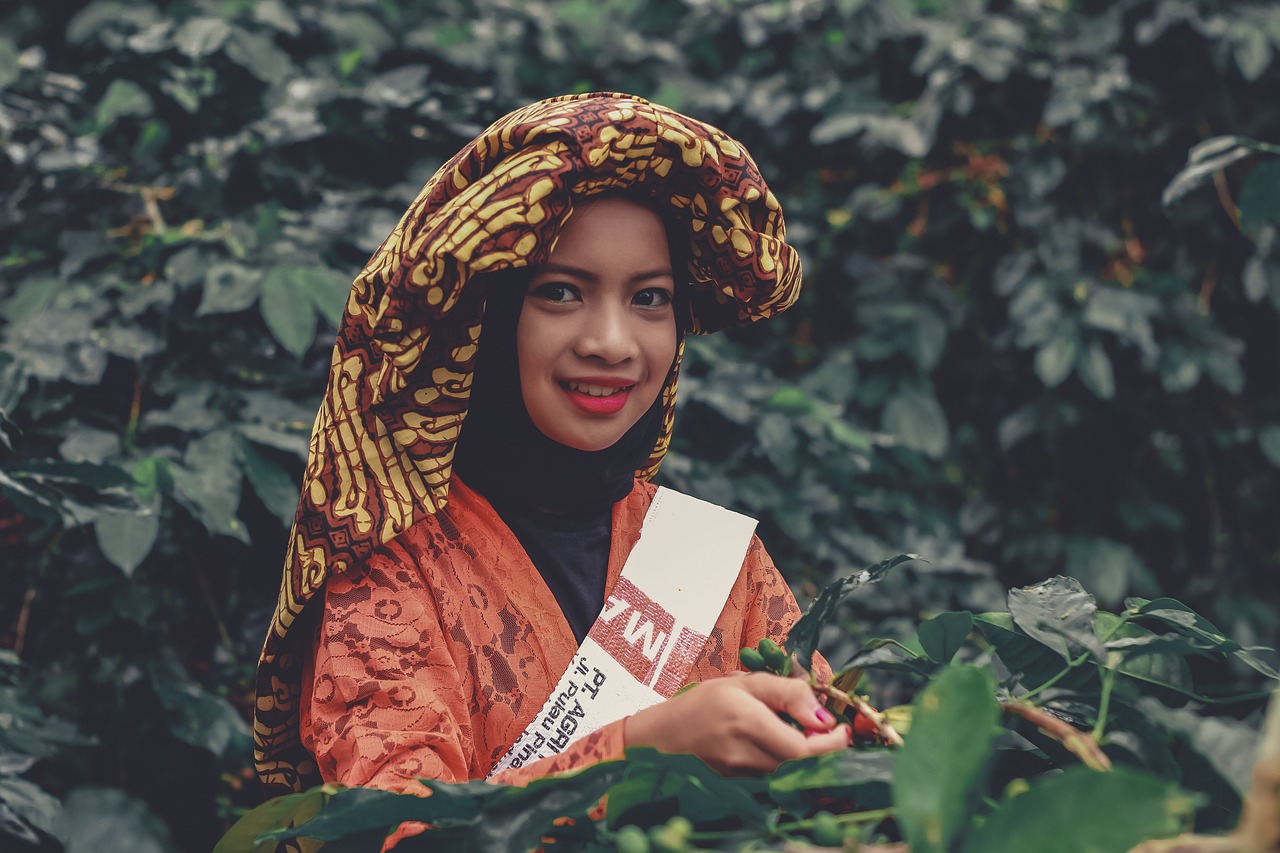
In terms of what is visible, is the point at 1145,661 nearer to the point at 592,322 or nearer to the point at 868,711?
the point at 868,711

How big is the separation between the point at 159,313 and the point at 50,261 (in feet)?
1.00

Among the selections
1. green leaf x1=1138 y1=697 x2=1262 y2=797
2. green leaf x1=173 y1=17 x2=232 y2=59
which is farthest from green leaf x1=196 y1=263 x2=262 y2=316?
green leaf x1=1138 y1=697 x2=1262 y2=797

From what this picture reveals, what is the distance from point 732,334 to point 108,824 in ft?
5.34

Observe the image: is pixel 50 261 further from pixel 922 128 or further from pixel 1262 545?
pixel 1262 545

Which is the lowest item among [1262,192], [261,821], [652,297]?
[261,821]

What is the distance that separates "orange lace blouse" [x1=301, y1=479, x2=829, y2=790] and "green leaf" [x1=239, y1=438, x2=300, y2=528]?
0.49 meters

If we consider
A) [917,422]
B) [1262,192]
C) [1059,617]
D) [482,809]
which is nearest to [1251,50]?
[917,422]

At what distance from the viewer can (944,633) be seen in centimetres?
78

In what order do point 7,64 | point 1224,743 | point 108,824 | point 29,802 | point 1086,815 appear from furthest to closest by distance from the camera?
point 7,64 < point 108,824 < point 29,802 < point 1224,743 < point 1086,815

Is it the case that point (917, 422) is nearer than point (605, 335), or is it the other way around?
point (605, 335)

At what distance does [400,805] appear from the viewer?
674 mm

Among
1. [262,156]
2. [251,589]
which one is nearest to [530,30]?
[262,156]

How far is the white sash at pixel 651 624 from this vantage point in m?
1.08

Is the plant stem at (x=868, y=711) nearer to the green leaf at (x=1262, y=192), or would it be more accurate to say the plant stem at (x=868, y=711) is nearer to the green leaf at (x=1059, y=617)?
the green leaf at (x=1059, y=617)
